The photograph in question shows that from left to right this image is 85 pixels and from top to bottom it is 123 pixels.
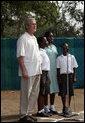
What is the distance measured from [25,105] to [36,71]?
653 mm

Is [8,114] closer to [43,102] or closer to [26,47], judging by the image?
[43,102]

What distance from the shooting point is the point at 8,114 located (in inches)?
286

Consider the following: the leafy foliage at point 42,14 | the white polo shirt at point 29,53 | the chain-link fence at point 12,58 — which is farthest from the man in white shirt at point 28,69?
the leafy foliage at point 42,14

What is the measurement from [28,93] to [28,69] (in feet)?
1.43

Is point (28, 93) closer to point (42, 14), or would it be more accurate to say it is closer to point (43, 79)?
point (43, 79)

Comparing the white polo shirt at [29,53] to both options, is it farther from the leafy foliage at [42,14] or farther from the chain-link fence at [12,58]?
the leafy foliage at [42,14]

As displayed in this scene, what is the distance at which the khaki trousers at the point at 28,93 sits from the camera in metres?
6.18

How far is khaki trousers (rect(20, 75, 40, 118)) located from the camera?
6.18m

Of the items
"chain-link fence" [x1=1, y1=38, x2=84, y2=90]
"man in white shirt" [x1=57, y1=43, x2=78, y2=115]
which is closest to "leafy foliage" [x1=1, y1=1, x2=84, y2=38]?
"chain-link fence" [x1=1, y1=38, x2=84, y2=90]

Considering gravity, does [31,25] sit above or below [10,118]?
above

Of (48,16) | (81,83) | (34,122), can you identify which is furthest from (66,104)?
(48,16)

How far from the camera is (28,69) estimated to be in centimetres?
614

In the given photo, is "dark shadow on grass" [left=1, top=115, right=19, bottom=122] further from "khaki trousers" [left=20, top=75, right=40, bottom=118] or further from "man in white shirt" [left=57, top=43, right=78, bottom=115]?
"man in white shirt" [left=57, top=43, right=78, bottom=115]

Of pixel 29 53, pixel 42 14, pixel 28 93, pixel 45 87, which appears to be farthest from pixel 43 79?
pixel 42 14
